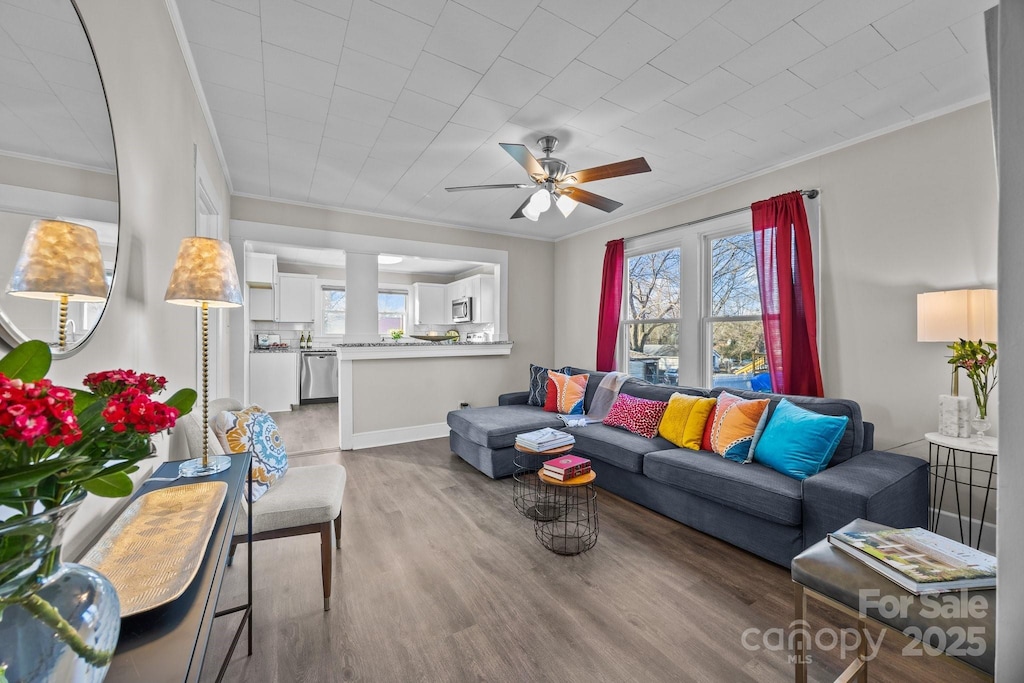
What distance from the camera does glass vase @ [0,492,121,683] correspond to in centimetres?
47

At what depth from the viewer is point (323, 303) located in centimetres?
777

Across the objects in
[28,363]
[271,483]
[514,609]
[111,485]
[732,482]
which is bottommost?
[514,609]

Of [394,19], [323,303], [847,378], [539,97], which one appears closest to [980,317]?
[847,378]

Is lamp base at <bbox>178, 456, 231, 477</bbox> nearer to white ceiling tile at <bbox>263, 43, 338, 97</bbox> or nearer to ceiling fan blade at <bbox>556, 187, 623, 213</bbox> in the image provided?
white ceiling tile at <bbox>263, 43, 338, 97</bbox>

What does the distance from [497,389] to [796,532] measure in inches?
149

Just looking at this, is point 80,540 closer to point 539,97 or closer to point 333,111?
point 333,111

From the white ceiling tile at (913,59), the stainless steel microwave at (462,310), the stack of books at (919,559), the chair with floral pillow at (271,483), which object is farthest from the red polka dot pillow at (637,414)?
the stainless steel microwave at (462,310)

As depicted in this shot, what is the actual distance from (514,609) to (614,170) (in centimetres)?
245

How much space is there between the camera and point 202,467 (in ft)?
4.86

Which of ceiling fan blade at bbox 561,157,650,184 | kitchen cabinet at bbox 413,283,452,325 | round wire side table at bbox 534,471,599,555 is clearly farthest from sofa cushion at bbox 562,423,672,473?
kitchen cabinet at bbox 413,283,452,325

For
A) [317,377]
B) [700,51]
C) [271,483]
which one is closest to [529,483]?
[271,483]

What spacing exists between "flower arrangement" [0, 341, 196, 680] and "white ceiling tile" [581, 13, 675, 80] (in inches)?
88.9

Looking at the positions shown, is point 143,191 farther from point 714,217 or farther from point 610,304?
point 610,304

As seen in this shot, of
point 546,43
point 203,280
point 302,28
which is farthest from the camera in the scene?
point 546,43
